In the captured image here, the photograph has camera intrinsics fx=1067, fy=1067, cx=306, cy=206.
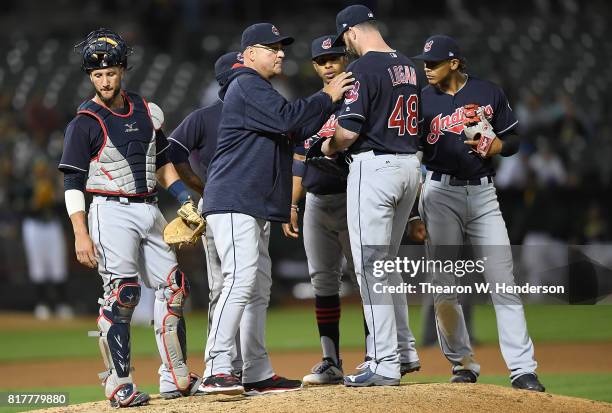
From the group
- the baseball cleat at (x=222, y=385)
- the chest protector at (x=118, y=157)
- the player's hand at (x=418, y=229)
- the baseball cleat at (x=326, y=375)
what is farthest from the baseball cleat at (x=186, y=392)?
the player's hand at (x=418, y=229)

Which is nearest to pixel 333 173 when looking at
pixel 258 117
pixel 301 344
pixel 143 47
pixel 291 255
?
pixel 258 117

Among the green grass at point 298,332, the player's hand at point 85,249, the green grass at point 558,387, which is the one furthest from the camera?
the green grass at point 298,332

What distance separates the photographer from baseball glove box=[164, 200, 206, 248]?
695cm

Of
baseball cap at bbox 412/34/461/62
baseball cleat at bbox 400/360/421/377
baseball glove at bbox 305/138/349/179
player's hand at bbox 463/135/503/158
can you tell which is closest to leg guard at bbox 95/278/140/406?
baseball glove at bbox 305/138/349/179

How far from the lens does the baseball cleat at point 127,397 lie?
22.3 ft

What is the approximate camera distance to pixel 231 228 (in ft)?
22.2

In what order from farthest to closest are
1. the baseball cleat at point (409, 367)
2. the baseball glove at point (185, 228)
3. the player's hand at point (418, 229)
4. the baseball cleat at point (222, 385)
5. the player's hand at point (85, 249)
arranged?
the player's hand at point (418, 229), the baseball cleat at point (409, 367), the baseball glove at point (185, 228), the player's hand at point (85, 249), the baseball cleat at point (222, 385)

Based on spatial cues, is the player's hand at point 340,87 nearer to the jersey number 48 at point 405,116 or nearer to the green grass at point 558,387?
the jersey number 48 at point 405,116

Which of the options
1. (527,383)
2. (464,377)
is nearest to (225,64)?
(464,377)

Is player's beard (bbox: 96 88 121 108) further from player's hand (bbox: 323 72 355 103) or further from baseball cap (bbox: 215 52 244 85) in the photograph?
player's hand (bbox: 323 72 355 103)

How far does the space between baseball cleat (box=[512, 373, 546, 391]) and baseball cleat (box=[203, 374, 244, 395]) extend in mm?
1855

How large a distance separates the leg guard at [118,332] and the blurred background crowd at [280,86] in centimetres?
842

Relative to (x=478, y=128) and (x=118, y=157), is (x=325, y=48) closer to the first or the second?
(x=478, y=128)

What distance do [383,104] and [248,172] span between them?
989 mm
